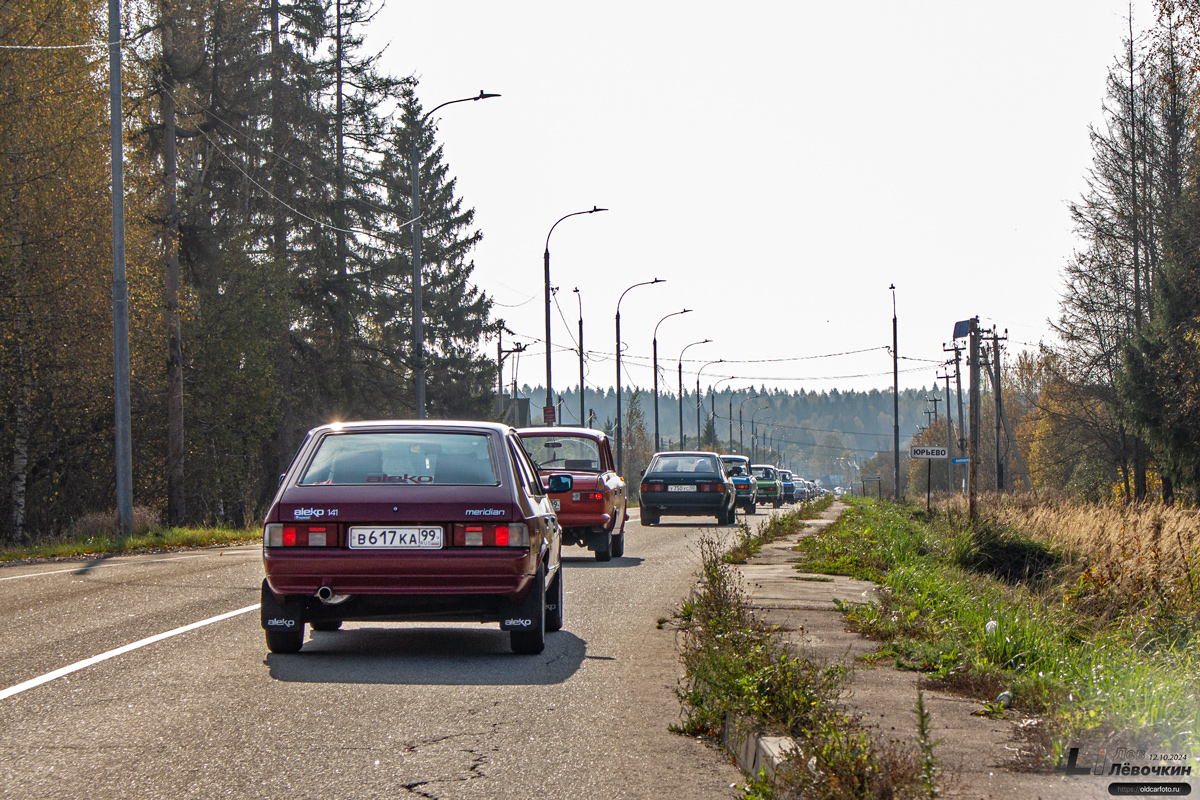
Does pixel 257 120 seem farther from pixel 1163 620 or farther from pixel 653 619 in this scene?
pixel 1163 620

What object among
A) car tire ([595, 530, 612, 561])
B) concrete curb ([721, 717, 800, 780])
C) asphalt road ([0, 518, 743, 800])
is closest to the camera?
concrete curb ([721, 717, 800, 780])

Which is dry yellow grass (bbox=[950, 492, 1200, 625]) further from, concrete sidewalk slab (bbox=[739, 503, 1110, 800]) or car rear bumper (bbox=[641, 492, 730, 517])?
car rear bumper (bbox=[641, 492, 730, 517])

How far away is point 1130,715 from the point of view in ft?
17.1

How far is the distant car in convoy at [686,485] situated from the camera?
2773 cm

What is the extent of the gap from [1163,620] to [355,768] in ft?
23.8

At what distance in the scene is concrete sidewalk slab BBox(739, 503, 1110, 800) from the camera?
14.8 ft

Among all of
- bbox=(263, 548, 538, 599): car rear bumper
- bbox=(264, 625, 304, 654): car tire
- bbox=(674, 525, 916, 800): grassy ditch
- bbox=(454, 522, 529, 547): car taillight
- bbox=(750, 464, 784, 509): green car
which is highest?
bbox=(454, 522, 529, 547): car taillight

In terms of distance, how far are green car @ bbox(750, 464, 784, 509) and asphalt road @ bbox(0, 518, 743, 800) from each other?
43.1 meters

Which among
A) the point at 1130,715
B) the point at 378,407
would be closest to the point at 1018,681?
the point at 1130,715

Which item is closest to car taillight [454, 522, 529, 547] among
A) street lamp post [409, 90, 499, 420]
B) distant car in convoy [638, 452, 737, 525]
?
distant car in convoy [638, 452, 737, 525]

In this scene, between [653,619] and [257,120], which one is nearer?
[653,619]

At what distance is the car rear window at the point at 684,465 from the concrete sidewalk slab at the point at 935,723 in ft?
56.6

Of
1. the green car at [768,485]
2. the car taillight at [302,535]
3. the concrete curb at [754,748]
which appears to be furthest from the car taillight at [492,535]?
the green car at [768,485]

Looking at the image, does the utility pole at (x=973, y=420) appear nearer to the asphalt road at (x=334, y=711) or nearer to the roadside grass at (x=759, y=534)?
the roadside grass at (x=759, y=534)
